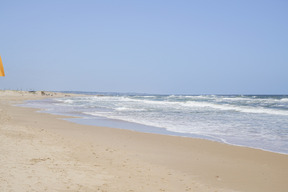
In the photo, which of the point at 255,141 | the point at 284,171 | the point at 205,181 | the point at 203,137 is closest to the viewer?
the point at 205,181

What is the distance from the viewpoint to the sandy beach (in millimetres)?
4840

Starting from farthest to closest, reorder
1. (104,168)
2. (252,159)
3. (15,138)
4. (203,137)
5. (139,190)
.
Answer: (203,137), (15,138), (252,159), (104,168), (139,190)

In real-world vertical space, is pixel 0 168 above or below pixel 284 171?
above

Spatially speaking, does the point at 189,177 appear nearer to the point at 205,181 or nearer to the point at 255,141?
the point at 205,181

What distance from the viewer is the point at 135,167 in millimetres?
6203

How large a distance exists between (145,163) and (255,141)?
536 cm

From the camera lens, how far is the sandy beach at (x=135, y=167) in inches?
191

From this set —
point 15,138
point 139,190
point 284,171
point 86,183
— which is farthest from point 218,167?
point 15,138

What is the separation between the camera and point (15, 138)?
8.52 meters

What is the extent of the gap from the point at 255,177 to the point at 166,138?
5.04 meters

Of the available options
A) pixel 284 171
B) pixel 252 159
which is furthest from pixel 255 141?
pixel 284 171

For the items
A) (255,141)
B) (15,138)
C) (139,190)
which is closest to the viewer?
(139,190)

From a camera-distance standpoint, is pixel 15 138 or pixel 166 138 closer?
pixel 15 138

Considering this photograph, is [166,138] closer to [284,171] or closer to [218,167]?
[218,167]
